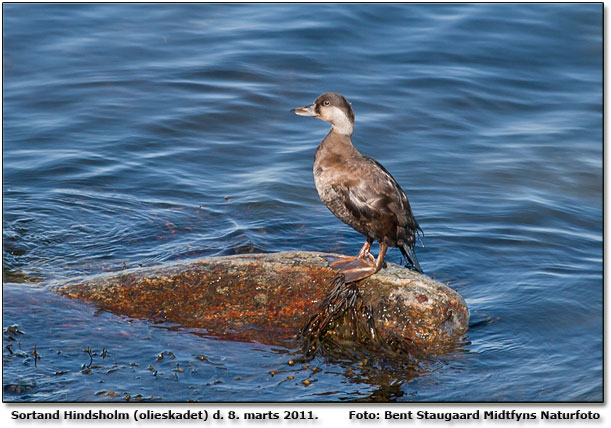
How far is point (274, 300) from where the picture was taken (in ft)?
20.5

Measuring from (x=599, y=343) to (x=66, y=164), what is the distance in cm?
691

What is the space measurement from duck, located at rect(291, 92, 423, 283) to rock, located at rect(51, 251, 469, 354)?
19cm

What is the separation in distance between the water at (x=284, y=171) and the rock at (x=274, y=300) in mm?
172

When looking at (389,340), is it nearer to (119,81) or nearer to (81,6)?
(119,81)

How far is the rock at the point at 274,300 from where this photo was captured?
614 centimetres

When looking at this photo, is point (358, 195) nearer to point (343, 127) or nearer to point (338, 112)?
point (343, 127)

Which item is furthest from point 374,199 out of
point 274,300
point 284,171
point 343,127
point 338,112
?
point 284,171

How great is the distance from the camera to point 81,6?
16.3 meters

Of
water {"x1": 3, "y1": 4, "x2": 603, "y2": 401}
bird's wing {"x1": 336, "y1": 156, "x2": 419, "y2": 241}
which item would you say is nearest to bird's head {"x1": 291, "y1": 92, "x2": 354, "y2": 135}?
bird's wing {"x1": 336, "y1": 156, "x2": 419, "y2": 241}

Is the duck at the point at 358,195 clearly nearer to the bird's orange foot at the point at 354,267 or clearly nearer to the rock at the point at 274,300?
the bird's orange foot at the point at 354,267

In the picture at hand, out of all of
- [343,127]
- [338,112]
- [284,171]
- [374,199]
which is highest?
[338,112]

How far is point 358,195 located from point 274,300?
1.06 meters

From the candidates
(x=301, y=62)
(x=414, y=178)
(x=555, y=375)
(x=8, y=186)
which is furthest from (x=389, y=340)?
(x=301, y=62)

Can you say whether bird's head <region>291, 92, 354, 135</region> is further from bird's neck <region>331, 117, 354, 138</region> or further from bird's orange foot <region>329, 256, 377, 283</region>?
bird's orange foot <region>329, 256, 377, 283</region>
